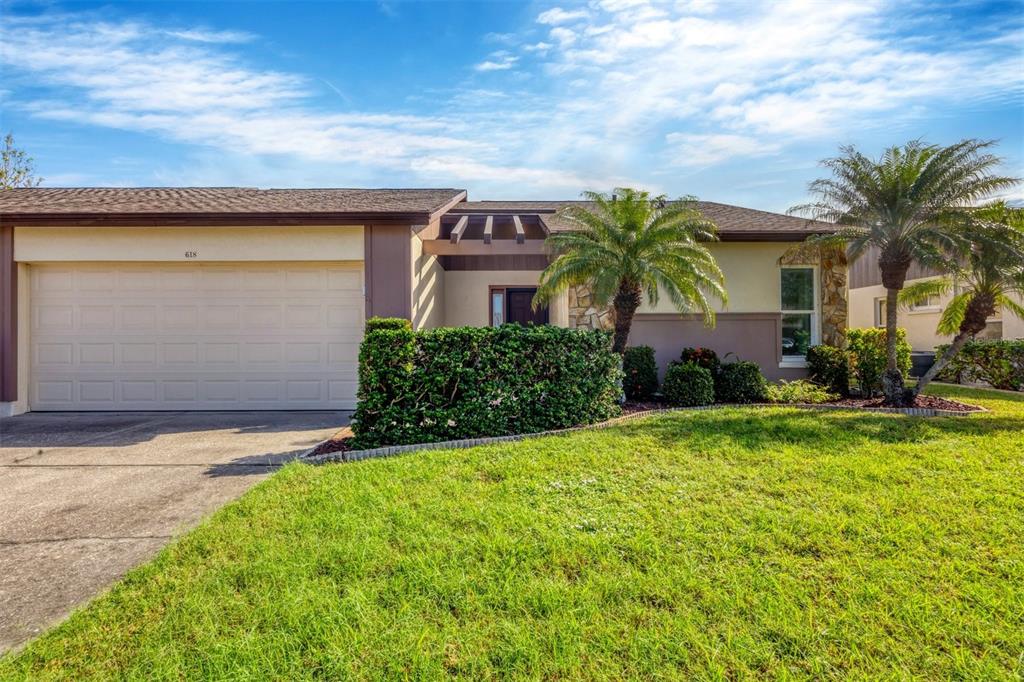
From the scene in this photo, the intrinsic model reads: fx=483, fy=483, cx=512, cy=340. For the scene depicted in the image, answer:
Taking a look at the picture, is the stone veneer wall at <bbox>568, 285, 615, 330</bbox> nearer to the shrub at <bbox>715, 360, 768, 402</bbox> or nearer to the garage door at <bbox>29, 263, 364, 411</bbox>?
the shrub at <bbox>715, 360, 768, 402</bbox>

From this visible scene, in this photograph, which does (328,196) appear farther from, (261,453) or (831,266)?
(831,266)

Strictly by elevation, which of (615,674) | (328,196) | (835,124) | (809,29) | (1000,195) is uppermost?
(809,29)

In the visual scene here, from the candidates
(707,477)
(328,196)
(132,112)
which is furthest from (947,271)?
(132,112)

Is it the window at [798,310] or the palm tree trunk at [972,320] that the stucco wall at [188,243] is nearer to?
the window at [798,310]

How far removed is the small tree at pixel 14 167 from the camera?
2075 cm

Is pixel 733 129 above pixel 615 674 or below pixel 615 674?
above

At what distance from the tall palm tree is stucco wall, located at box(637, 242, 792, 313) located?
6.51 feet

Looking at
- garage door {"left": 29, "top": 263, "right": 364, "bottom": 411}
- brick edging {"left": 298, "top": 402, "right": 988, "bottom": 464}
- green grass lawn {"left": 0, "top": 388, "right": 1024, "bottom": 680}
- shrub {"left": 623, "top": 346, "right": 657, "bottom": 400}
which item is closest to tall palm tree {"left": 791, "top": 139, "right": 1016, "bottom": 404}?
brick edging {"left": 298, "top": 402, "right": 988, "bottom": 464}

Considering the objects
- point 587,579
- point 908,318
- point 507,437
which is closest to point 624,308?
point 507,437

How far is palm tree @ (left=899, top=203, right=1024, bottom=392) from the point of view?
26.1ft

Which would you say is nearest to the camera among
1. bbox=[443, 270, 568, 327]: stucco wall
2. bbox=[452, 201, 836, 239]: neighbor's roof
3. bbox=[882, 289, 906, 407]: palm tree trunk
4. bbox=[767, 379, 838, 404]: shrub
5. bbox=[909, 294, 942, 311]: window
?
bbox=[882, 289, 906, 407]: palm tree trunk

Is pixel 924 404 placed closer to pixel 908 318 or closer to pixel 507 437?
pixel 507 437

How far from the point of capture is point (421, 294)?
414 inches

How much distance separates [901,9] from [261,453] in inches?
472
